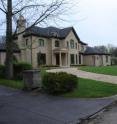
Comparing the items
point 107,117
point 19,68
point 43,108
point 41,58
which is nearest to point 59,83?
point 43,108

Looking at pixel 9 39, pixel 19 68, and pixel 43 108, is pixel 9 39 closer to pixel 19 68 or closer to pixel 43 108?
pixel 19 68

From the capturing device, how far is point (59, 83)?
1475 cm

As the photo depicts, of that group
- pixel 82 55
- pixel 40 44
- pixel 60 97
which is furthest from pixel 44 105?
pixel 82 55

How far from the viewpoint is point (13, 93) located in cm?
1561

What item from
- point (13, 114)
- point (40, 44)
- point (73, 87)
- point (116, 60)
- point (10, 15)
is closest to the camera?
point (13, 114)

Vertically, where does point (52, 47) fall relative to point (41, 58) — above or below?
above

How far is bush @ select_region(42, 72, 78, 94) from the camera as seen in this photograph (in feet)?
48.3

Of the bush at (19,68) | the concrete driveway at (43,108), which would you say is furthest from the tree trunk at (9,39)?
the concrete driveway at (43,108)

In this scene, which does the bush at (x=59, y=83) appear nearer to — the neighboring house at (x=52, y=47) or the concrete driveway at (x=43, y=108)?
the concrete driveway at (x=43, y=108)

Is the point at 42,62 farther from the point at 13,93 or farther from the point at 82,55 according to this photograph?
the point at 13,93

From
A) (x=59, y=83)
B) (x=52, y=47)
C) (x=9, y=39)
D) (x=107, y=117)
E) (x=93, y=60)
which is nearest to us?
(x=107, y=117)

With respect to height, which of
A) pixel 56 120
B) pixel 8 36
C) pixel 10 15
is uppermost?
pixel 10 15

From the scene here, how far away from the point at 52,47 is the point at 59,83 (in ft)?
122

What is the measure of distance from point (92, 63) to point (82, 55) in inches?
117
